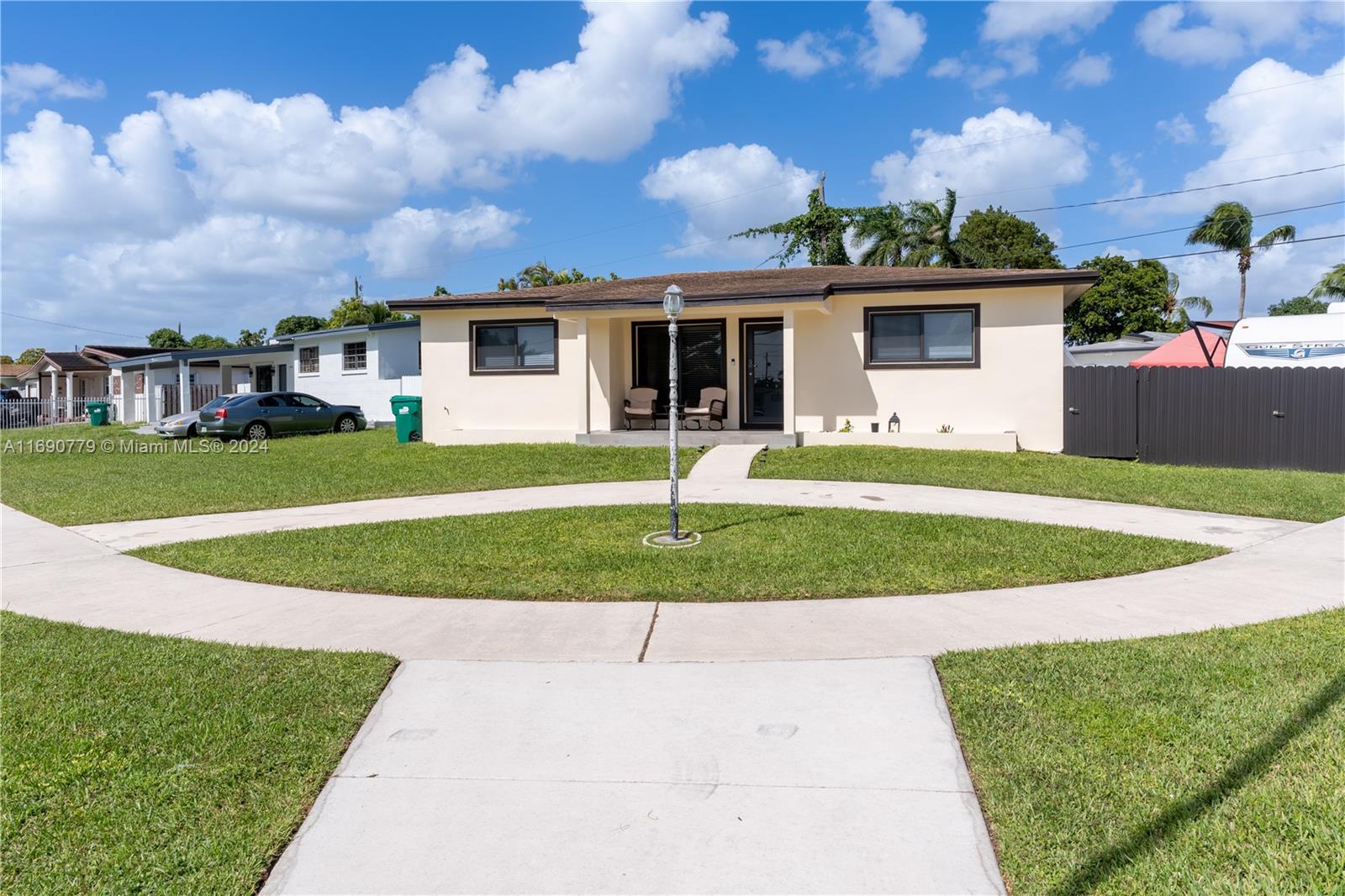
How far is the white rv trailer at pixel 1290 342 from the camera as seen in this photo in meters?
14.6

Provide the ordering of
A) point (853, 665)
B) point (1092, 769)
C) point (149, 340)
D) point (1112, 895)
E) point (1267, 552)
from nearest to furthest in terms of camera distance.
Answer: point (1112, 895) → point (1092, 769) → point (853, 665) → point (1267, 552) → point (149, 340)

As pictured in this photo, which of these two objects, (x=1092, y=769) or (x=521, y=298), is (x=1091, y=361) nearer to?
(x=521, y=298)

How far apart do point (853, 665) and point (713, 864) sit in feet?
6.25

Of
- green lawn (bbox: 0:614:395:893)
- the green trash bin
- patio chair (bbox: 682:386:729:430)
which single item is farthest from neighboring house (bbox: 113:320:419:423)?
green lawn (bbox: 0:614:395:893)

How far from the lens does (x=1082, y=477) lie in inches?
467

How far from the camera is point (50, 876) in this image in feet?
8.54

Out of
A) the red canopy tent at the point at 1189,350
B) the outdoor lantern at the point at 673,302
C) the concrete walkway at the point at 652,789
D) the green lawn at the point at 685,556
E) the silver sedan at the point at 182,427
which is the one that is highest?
the red canopy tent at the point at 1189,350

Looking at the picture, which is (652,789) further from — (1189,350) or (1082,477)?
(1189,350)

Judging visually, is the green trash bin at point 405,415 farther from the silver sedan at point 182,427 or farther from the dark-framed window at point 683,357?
the silver sedan at point 182,427

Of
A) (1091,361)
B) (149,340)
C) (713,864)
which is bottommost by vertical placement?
(713,864)

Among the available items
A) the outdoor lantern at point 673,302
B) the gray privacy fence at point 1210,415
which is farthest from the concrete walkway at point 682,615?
the gray privacy fence at point 1210,415

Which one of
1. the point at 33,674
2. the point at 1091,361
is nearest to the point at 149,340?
the point at 1091,361

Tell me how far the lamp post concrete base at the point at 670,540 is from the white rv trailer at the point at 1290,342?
42.8ft

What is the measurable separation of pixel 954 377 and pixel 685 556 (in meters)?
9.97
